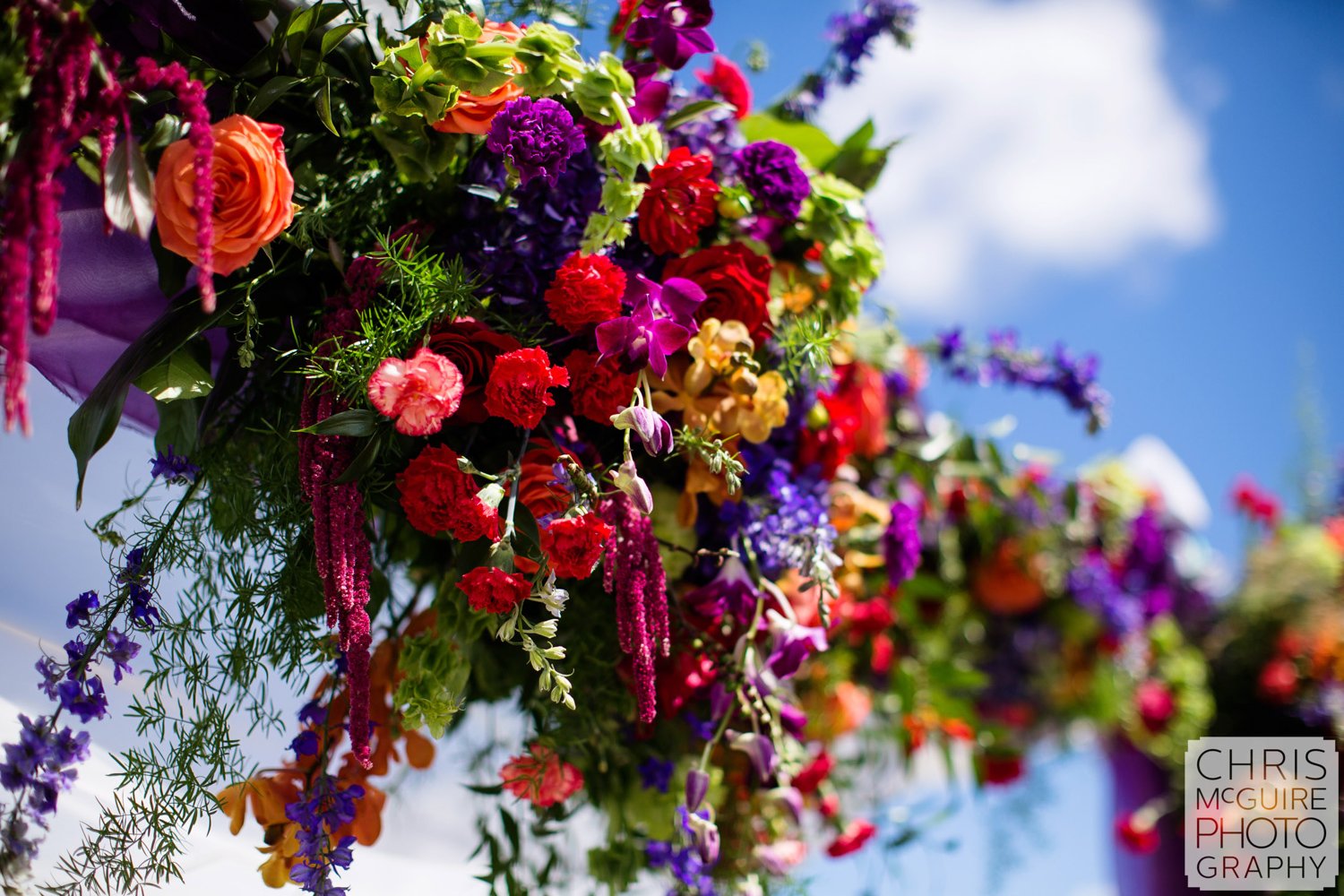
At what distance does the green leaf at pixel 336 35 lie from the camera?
586 millimetres

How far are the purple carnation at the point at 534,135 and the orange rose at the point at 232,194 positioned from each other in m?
0.13

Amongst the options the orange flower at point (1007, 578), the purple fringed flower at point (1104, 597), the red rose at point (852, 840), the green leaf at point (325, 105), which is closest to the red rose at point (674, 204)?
the green leaf at point (325, 105)

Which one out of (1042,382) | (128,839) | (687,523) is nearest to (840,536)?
(687,523)

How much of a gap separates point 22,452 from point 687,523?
475 millimetres

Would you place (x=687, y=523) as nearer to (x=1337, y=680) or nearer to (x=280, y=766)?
(x=280, y=766)

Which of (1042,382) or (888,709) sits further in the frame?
(888,709)

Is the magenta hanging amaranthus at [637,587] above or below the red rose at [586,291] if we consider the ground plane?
below

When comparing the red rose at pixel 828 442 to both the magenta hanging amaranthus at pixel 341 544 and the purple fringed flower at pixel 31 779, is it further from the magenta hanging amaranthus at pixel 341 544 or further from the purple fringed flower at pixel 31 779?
the purple fringed flower at pixel 31 779

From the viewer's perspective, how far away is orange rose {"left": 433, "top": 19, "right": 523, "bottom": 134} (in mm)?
598

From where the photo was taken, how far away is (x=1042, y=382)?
1.11 metres

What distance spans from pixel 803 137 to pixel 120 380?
1.96ft

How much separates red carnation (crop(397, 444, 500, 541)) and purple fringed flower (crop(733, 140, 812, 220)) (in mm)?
320

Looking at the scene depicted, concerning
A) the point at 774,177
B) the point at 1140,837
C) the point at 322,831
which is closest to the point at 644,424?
the point at 774,177

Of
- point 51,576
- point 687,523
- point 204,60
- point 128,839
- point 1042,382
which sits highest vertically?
point 1042,382
